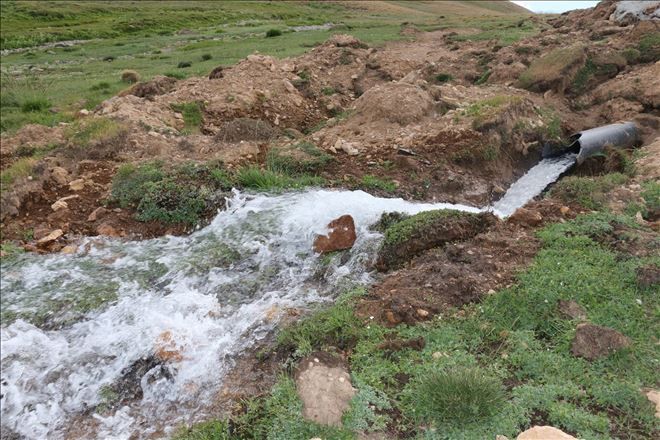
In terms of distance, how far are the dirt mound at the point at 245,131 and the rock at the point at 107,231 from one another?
11.9ft

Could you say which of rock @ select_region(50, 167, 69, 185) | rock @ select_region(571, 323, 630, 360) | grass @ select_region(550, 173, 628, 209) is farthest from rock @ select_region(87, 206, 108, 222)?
grass @ select_region(550, 173, 628, 209)

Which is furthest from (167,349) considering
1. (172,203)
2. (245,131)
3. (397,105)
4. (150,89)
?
(150,89)

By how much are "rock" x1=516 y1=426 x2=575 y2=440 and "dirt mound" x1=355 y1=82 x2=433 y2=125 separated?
26.7ft

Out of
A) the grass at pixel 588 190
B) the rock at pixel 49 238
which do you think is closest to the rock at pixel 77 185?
the rock at pixel 49 238

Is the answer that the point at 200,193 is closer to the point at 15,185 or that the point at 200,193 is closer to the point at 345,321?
the point at 15,185

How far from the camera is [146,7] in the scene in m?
60.1

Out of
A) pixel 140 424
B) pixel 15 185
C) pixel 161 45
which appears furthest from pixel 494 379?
pixel 161 45

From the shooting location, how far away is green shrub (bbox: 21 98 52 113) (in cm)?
1459

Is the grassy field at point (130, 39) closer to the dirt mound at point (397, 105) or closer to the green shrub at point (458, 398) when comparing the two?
the dirt mound at point (397, 105)

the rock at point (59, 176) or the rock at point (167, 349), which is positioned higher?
the rock at point (59, 176)

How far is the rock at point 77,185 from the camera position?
9.30 m

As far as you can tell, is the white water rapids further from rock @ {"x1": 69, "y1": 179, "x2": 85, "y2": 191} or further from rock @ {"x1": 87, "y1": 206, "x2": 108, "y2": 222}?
rock @ {"x1": 69, "y1": 179, "x2": 85, "y2": 191}

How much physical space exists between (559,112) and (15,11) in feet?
184

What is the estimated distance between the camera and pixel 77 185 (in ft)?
30.7
